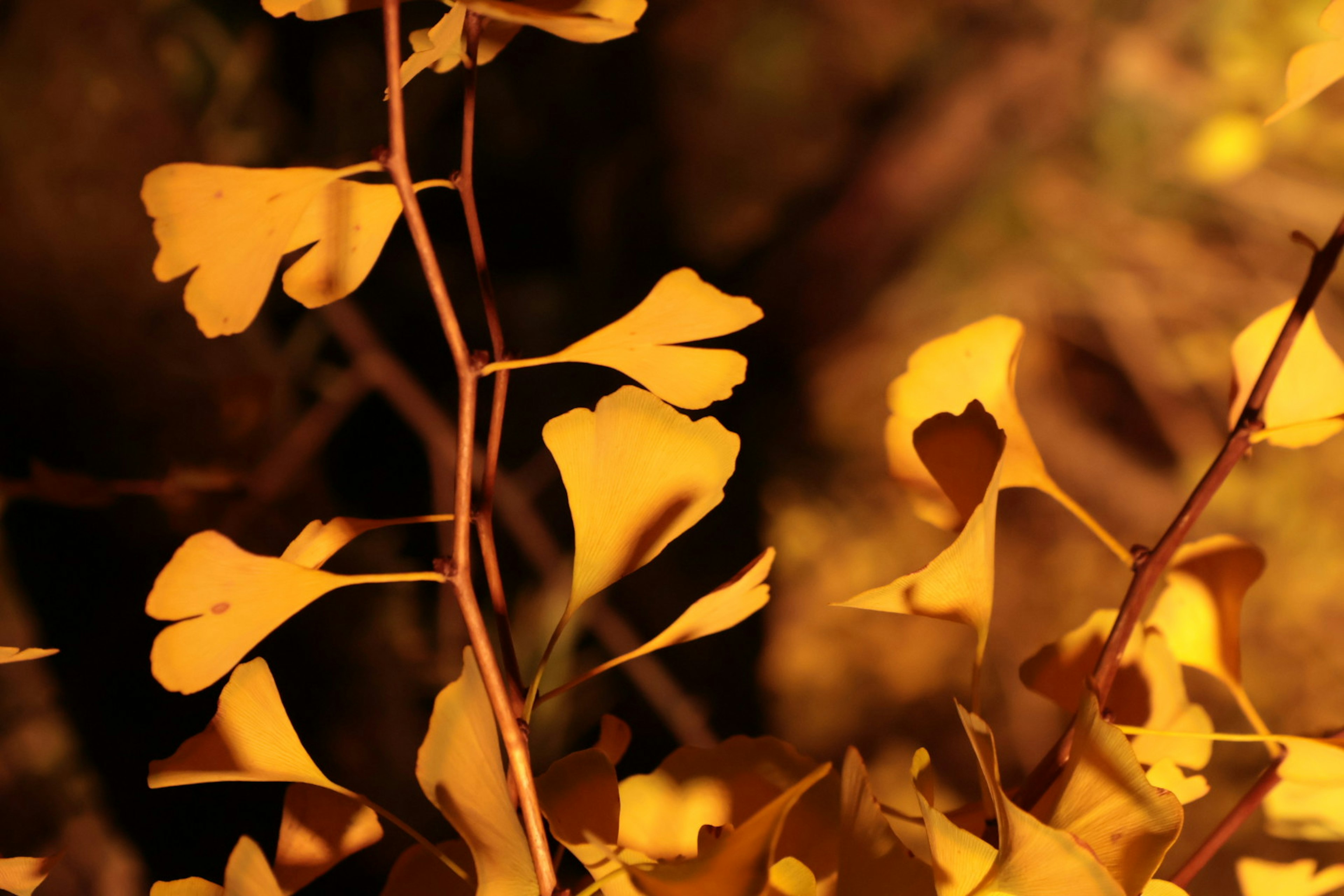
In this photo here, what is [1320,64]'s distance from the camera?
0.55ft

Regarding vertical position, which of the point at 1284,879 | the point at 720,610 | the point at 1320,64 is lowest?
the point at 1284,879

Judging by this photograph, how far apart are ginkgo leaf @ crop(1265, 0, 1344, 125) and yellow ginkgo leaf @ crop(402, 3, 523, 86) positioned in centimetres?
15

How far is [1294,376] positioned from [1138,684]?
0.09 meters

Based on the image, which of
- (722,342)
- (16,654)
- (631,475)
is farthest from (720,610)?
(722,342)

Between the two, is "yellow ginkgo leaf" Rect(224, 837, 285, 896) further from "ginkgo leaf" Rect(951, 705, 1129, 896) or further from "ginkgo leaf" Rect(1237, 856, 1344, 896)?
"ginkgo leaf" Rect(1237, 856, 1344, 896)

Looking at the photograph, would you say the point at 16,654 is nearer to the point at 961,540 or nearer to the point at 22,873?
the point at 22,873

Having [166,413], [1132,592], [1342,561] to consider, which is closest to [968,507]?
[1132,592]

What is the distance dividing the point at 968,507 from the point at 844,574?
50cm

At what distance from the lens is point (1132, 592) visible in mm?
211

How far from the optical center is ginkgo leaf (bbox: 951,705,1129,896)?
150 millimetres

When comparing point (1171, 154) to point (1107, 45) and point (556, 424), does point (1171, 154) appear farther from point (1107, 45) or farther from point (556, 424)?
point (556, 424)

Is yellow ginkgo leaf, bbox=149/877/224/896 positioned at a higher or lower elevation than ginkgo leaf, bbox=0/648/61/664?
lower

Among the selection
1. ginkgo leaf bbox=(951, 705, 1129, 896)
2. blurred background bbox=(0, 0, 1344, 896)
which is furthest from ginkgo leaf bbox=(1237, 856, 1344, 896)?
blurred background bbox=(0, 0, 1344, 896)

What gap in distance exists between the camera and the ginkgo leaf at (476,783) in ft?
Result: 0.52
